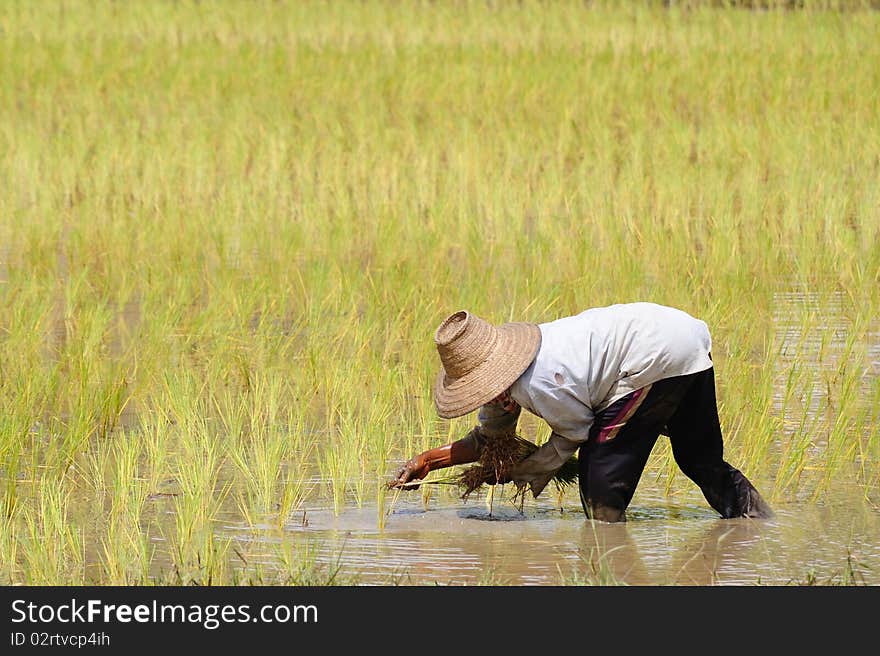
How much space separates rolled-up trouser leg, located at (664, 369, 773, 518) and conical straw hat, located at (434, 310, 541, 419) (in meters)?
0.50

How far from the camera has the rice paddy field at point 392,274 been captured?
3.83 metres

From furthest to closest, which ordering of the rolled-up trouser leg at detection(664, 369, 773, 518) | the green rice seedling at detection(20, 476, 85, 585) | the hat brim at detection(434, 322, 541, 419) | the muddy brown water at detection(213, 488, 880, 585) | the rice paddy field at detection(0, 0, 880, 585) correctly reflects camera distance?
the rolled-up trouser leg at detection(664, 369, 773, 518) < the rice paddy field at detection(0, 0, 880, 585) < the hat brim at detection(434, 322, 541, 419) < the muddy brown water at detection(213, 488, 880, 585) < the green rice seedling at detection(20, 476, 85, 585)

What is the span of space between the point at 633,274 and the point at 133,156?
377 centimetres

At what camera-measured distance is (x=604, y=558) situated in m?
3.60

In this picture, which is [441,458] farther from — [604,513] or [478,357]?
[604,513]

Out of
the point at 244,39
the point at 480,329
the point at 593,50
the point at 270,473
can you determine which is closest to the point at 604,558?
the point at 480,329

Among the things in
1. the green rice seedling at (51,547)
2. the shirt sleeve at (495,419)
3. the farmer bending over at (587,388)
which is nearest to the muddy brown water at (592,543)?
the farmer bending over at (587,388)

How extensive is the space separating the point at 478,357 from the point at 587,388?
0.92 feet

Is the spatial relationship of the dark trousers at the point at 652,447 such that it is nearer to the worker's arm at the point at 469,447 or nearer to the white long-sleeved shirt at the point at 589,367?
the white long-sleeved shirt at the point at 589,367

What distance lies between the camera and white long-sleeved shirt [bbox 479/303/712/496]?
3736mm

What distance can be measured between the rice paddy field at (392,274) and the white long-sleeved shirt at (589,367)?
0.81 ft

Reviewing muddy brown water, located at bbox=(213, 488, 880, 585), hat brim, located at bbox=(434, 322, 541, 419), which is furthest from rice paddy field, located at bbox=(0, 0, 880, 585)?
hat brim, located at bbox=(434, 322, 541, 419)

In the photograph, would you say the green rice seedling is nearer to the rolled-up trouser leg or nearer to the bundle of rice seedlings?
the bundle of rice seedlings
